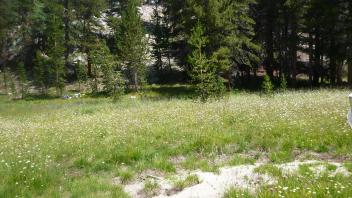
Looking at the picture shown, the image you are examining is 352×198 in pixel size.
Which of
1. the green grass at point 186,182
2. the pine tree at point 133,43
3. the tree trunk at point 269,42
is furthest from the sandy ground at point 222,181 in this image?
the tree trunk at point 269,42

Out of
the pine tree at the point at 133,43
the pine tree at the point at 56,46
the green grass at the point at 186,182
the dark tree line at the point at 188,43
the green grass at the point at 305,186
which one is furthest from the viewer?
the pine tree at the point at 56,46

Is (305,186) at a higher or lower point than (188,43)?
lower

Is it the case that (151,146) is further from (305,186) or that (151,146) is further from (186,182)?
(305,186)

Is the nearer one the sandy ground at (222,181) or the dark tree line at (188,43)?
the sandy ground at (222,181)

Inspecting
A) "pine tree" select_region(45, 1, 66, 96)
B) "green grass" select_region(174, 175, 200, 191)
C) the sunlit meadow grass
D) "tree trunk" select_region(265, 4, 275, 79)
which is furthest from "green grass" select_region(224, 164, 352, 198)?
"pine tree" select_region(45, 1, 66, 96)

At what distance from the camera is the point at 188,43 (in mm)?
44094

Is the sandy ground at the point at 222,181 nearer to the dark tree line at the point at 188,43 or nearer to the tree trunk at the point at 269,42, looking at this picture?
the dark tree line at the point at 188,43

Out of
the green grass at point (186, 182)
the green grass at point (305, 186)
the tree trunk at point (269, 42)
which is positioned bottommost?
the green grass at point (186, 182)

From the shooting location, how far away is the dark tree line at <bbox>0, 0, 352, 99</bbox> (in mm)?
39188

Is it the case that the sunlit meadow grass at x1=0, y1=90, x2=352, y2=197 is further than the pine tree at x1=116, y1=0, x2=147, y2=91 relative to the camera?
No

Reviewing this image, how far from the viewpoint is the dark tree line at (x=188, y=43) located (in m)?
39.2

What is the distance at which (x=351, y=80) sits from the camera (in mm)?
Answer: 37844

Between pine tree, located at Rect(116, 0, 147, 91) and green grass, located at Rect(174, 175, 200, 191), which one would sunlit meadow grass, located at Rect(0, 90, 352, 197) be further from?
pine tree, located at Rect(116, 0, 147, 91)

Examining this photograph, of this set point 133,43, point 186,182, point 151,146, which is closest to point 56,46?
point 133,43
